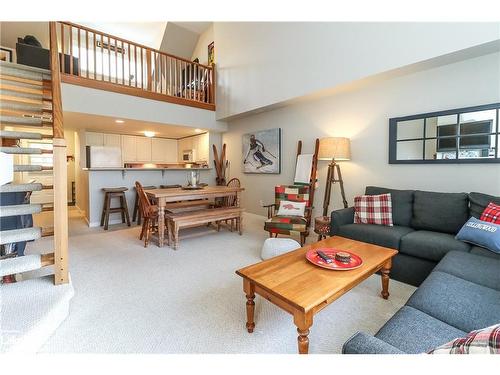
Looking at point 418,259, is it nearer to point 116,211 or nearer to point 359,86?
point 359,86

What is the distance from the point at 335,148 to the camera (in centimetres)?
330

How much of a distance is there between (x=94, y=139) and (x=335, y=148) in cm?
531

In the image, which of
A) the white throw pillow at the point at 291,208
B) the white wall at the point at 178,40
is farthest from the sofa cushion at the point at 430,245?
the white wall at the point at 178,40

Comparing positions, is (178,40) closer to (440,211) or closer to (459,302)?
(440,211)

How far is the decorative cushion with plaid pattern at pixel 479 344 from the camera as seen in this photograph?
582mm

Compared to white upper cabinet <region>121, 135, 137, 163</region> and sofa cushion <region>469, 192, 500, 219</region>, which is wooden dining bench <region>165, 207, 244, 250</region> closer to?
sofa cushion <region>469, 192, 500, 219</region>

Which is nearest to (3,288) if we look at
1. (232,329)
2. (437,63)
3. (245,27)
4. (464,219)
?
(232,329)

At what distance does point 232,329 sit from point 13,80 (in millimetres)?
3277

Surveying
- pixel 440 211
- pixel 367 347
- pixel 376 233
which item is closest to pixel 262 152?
pixel 376 233

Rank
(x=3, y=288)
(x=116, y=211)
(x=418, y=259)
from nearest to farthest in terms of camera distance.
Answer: (x=3, y=288)
(x=418, y=259)
(x=116, y=211)

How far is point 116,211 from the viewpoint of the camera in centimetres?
463

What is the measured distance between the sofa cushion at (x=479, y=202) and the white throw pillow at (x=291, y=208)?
189 cm

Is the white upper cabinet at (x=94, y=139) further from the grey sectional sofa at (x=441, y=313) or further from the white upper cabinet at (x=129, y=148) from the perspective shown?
the grey sectional sofa at (x=441, y=313)
